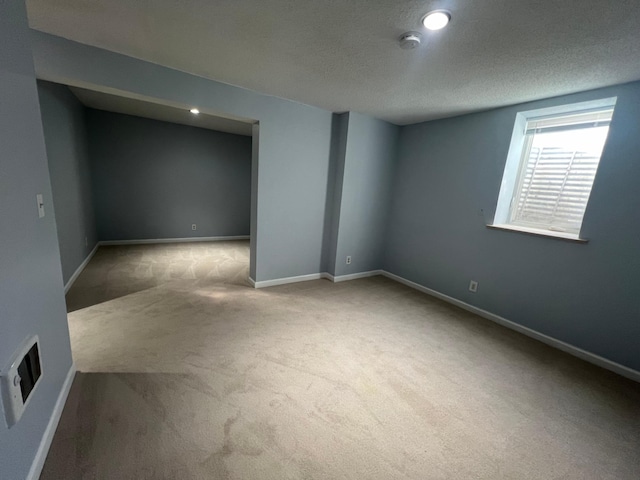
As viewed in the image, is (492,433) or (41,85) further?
(41,85)

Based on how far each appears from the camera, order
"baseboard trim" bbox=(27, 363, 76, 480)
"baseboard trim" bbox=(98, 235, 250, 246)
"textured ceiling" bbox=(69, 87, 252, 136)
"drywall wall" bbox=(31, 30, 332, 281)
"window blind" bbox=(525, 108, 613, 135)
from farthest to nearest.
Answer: "baseboard trim" bbox=(98, 235, 250, 246) < "textured ceiling" bbox=(69, 87, 252, 136) < "window blind" bbox=(525, 108, 613, 135) < "drywall wall" bbox=(31, 30, 332, 281) < "baseboard trim" bbox=(27, 363, 76, 480)

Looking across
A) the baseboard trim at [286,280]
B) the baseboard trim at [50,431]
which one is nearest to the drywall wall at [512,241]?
the baseboard trim at [286,280]

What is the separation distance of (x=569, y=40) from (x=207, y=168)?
5.68m

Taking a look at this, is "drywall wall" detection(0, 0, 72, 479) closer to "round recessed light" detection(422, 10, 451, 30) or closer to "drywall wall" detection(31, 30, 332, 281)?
"drywall wall" detection(31, 30, 332, 281)

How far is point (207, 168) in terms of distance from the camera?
557 centimetres

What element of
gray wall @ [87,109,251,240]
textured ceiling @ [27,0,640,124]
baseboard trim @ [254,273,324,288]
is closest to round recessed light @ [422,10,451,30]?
textured ceiling @ [27,0,640,124]

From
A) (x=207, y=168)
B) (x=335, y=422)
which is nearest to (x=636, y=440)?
(x=335, y=422)

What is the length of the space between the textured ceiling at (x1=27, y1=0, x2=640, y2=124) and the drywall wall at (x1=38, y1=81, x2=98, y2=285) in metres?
1.36

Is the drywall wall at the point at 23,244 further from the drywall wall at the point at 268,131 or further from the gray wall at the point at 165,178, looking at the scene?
the gray wall at the point at 165,178

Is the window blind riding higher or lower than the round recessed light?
lower

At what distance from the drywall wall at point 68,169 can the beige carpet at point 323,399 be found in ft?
2.52

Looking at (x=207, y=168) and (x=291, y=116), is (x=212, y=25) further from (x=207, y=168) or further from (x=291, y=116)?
(x=207, y=168)

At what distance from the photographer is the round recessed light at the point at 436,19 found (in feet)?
4.48

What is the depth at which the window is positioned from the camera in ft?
7.57
